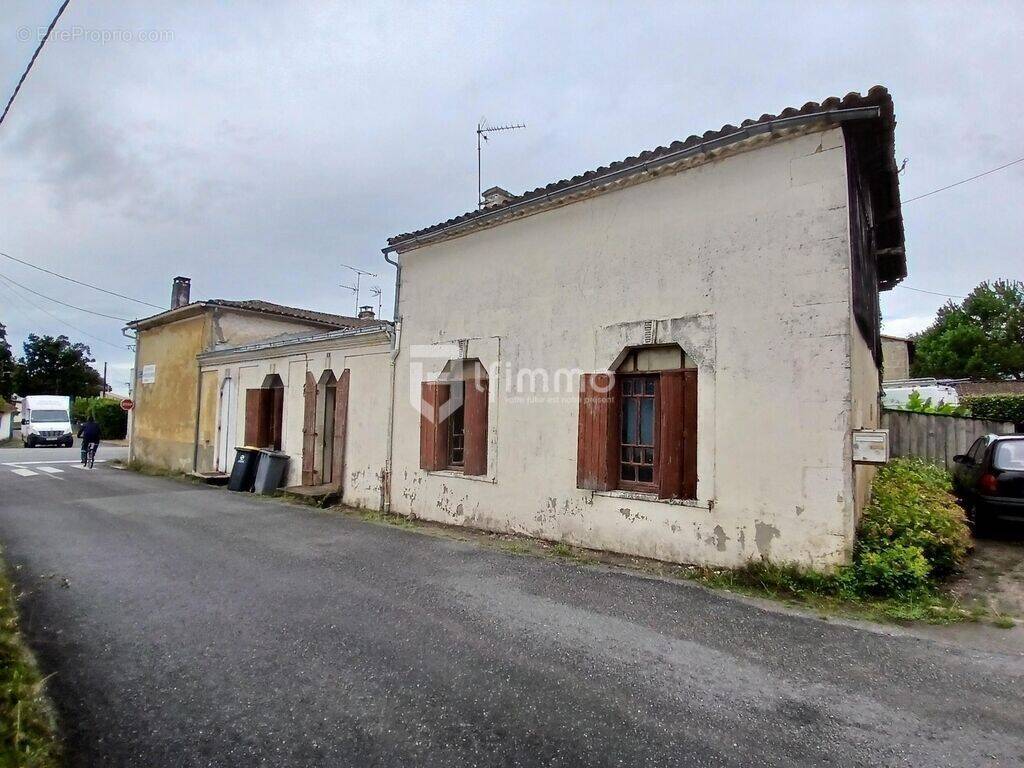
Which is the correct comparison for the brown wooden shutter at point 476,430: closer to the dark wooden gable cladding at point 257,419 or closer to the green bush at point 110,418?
the dark wooden gable cladding at point 257,419

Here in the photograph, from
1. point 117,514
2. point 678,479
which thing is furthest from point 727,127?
point 117,514

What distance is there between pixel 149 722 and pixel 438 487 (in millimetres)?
5882

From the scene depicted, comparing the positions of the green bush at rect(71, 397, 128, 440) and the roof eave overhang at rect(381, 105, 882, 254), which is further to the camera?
the green bush at rect(71, 397, 128, 440)

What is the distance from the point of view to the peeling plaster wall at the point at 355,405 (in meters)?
9.88

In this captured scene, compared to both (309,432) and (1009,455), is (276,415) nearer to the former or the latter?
(309,432)

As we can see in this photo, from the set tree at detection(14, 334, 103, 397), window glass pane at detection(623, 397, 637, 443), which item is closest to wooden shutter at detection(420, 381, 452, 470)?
window glass pane at detection(623, 397, 637, 443)

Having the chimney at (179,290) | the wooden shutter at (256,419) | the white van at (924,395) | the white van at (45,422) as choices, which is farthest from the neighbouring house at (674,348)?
the white van at (45,422)

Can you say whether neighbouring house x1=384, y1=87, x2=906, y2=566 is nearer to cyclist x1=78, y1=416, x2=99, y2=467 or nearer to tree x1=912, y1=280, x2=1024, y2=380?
cyclist x1=78, y1=416, x2=99, y2=467

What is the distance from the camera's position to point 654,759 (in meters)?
2.59

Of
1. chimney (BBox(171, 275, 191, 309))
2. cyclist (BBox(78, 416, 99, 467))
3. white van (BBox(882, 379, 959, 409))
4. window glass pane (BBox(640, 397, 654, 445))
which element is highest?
chimney (BBox(171, 275, 191, 309))

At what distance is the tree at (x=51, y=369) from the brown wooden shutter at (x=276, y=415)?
45.9 m

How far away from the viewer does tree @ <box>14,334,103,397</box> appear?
45.8 metres

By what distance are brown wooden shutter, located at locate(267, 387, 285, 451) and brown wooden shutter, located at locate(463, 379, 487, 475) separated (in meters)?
6.39

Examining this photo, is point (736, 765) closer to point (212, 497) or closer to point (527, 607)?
point (527, 607)
